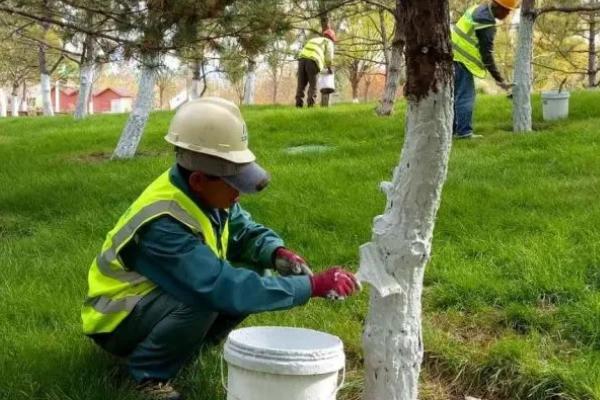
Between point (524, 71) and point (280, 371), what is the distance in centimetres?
539

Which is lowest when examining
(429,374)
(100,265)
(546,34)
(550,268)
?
(429,374)

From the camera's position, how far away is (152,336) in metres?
2.40

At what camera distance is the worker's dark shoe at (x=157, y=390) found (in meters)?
2.43

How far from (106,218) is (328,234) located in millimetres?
1506

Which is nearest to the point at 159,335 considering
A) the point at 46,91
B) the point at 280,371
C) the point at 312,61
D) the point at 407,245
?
the point at 280,371

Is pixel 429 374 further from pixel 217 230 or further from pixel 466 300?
pixel 217 230

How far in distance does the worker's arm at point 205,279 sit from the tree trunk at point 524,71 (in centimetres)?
509

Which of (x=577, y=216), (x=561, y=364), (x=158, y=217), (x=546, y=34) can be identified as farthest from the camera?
(x=546, y=34)

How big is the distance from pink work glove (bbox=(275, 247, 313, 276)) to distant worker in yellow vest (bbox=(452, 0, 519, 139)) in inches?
187

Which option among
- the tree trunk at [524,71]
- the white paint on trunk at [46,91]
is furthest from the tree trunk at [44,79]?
the tree trunk at [524,71]

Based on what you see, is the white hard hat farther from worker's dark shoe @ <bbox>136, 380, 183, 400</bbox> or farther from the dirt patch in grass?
the dirt patch in grass

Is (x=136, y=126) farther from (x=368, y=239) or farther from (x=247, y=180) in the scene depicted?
(x=247, y=180)

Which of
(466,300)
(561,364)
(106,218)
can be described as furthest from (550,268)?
(106,218)

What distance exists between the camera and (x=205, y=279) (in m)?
2.15
